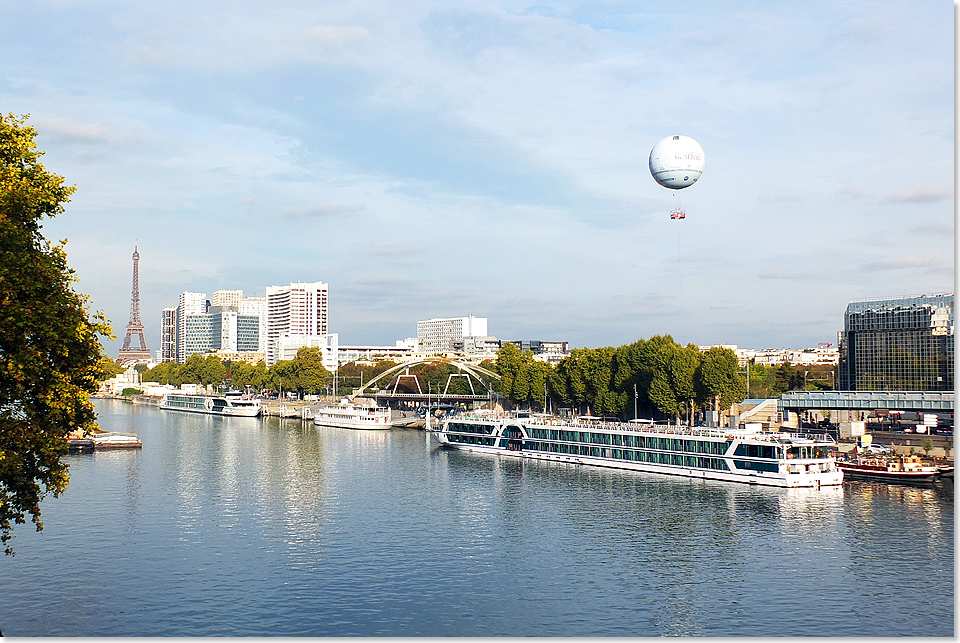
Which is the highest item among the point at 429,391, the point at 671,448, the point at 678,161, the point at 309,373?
the point at 678,161

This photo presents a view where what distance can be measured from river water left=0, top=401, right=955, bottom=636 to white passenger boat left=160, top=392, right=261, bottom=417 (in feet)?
240

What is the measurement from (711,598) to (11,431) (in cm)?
2173

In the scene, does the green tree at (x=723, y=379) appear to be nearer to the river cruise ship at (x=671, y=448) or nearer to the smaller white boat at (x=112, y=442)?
the river cruise ship at (x=671, y=448)

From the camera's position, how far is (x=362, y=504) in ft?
154

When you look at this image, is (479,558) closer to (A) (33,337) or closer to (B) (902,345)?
(A) (33,337)

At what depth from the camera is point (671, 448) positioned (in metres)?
58.7

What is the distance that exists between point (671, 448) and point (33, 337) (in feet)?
150

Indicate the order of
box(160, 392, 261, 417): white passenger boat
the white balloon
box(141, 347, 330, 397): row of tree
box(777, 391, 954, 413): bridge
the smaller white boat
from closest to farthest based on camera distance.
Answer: the white balloon, box(777, 391, 954, 413): bridge, the smaller white boat, box(160, 392, 261, 417): white passenger boat, box(141, 347, 330, 397): row of tree

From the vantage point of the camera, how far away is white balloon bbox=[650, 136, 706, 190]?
6669 cm

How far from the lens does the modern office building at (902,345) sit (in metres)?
82.4

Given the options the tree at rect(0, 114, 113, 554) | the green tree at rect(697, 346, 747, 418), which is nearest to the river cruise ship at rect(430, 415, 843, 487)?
the green tree at rect(697, 346, 747, 418)

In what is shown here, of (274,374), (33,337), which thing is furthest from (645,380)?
(274,374)

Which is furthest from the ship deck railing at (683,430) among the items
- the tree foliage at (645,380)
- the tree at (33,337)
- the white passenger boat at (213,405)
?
the white passenger boat at (213,405)

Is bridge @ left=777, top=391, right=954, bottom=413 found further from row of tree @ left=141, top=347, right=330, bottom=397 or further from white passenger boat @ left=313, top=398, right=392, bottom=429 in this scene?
row of tree @ left=141, top=347, right=330, bottom=397
